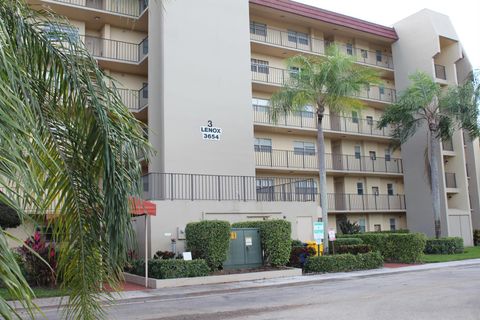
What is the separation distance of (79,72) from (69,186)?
1.20m

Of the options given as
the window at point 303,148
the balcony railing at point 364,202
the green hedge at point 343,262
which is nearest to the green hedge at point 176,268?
the green hedge at point 343,262

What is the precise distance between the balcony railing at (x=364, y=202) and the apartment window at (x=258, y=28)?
11.9m

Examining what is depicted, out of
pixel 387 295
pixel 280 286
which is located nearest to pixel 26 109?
pixel 387 295

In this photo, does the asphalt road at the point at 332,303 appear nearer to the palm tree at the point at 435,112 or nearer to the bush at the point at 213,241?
the bush at the point at 213,241

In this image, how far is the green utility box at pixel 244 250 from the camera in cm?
1917

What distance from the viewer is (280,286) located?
16.3 m

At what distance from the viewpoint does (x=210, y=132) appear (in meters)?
25.3

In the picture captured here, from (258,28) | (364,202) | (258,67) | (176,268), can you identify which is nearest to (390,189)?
(364,202)

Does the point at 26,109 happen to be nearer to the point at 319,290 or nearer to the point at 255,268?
the point at 319,290

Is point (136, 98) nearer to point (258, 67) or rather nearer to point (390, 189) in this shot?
point (258, 67)

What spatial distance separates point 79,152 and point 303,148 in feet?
93.3

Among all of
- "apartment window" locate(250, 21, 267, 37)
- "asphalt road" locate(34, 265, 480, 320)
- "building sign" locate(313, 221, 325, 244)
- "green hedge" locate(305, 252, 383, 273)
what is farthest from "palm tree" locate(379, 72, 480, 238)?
"asphalt road" locate(34, 265, 480, 320)

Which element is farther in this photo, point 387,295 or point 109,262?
point 387,295

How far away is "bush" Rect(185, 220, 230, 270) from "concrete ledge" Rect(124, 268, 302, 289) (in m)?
0.82
